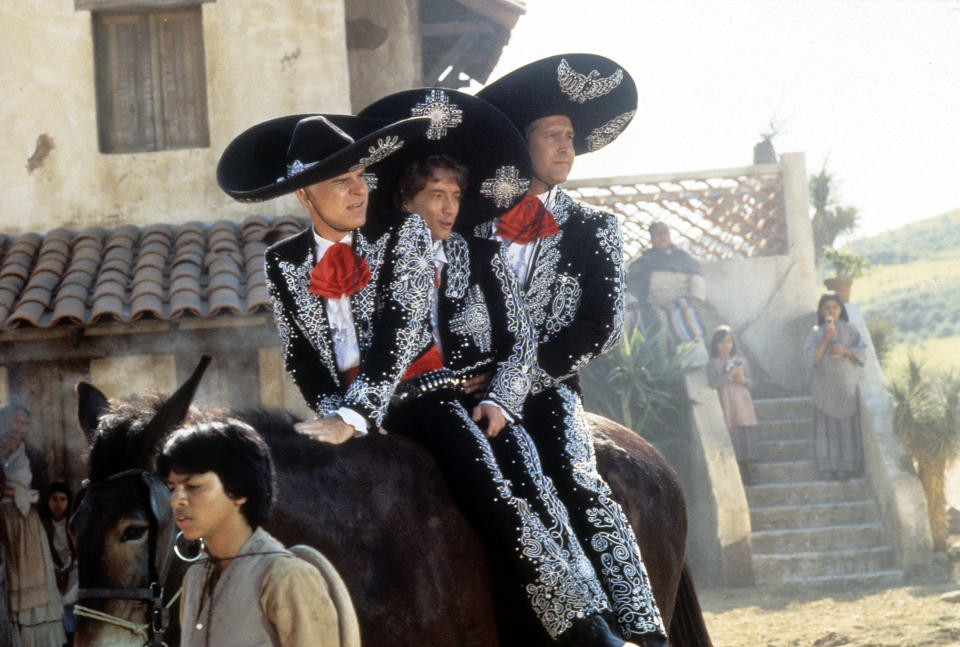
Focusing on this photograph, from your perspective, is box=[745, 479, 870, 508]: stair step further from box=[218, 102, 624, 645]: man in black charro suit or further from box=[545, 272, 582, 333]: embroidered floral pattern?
box=[218, 102, 624, 645]: man in black charro suit

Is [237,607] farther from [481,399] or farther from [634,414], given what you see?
[634,414]

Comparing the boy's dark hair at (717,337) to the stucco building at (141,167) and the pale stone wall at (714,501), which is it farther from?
the stucco building at (141,167)

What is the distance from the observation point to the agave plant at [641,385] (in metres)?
13.6

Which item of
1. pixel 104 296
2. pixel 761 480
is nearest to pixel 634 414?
pixel 761 480

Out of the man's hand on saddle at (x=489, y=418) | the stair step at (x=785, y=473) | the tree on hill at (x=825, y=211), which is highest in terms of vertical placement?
the tree on hill at (x=825, y=211)

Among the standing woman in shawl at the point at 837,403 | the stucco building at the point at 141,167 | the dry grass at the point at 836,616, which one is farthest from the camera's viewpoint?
the standing woman in shawl at the point at 837,403

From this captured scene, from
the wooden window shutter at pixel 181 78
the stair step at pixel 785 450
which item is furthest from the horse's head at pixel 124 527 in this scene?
the stair step at pixel 785 450

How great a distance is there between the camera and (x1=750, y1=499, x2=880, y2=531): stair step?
13398 millimetres

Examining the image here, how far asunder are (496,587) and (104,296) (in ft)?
22.2

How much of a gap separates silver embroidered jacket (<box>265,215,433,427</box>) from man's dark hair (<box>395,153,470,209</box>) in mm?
234

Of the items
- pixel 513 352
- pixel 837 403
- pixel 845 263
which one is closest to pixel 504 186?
pixel 513 352

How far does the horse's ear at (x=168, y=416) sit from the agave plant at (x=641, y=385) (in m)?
10.4

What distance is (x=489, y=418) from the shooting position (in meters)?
4.09

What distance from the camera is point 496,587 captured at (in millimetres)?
3910
